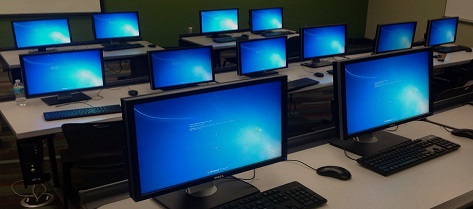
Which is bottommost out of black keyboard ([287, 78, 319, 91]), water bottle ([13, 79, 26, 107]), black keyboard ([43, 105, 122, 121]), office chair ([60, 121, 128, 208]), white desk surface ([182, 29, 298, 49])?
office chair ([60, 121, 128, 208])

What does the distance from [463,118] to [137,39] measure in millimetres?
4180

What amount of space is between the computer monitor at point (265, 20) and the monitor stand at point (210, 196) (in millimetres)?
4722

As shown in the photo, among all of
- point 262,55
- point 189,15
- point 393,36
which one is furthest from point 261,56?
point 189,15

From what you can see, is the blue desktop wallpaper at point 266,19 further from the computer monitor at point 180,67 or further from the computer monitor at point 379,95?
the computer monitor at point 379,95

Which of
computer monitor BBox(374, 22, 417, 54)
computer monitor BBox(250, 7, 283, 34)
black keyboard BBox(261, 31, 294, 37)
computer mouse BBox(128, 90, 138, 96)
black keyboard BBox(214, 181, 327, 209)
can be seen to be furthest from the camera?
black keyboard BBox(261, 31, 294, 37)

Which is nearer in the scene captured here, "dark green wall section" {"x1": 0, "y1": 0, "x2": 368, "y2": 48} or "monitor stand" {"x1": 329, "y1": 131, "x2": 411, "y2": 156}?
"monitor stand" {"x1": 329, "y1": 131, "x2": 411, "y2": 156}

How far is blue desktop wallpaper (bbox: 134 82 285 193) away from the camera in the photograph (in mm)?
1367

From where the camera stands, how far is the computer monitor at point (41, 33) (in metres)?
Result: 4.60

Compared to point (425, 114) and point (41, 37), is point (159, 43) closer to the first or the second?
point (41, 37)

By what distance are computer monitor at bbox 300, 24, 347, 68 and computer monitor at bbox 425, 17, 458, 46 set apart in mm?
1224

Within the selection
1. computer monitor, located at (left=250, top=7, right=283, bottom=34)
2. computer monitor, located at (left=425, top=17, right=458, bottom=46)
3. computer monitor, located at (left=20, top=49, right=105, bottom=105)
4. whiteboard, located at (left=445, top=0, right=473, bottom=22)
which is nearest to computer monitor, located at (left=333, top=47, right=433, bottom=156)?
computer monitor, located at (left=20, top=49, right=105, bottom=105)

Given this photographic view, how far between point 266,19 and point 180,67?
3.12 metres

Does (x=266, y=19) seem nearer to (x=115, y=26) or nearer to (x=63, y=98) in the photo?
(x=115, y=26)

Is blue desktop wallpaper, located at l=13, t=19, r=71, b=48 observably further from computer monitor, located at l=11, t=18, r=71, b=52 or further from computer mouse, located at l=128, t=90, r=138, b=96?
computer mouse, located at l=128, t=90, r=138, b=96
